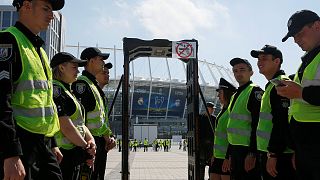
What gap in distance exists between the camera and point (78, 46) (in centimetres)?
9344

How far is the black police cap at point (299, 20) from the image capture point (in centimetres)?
342

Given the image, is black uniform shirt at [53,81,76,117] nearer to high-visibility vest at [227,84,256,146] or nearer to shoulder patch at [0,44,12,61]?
shoulder patch at [0,44,12,61]

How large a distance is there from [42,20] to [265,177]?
307 centimetres

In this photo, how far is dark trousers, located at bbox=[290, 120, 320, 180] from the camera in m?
3.03

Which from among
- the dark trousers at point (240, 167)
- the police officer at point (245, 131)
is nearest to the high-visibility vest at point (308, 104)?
the police officer at point (245, 131)

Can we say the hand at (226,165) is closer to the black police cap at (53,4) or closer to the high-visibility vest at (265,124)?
the high-visibility vest at (265,124)

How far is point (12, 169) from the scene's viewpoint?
2291 millimetres

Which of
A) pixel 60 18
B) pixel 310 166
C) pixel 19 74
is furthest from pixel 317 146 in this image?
pixel 60 18

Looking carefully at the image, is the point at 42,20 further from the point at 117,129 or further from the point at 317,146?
the point at 117,129

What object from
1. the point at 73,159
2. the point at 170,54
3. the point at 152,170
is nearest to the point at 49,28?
the point at 152,170

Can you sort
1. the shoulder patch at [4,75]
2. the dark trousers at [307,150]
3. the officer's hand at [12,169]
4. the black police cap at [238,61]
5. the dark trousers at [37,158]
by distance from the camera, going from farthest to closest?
the black police cap at [238,61] < the dark trousers at [307,150] < the dark trousers at [37,158] < the shoulder patch at [4,75] < the officer's hand at [12,169]

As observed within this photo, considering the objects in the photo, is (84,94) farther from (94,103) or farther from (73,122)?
(73,122)

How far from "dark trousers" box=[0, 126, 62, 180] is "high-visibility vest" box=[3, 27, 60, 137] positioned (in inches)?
2.0

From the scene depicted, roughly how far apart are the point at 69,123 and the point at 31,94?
1082 mm
